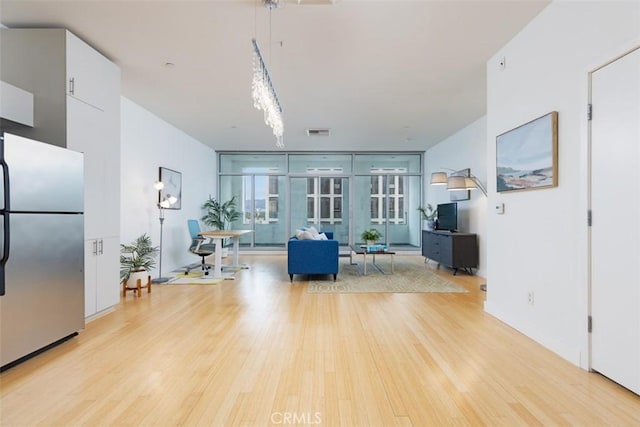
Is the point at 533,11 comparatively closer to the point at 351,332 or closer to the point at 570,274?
the point at 570,274

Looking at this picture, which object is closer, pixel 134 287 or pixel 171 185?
pixel 134 287

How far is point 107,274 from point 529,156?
14.3ft

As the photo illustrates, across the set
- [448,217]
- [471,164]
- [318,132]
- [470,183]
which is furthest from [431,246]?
[318,132]

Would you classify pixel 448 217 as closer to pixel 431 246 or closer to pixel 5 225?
pixel 431 246

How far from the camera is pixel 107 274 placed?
3518 mm

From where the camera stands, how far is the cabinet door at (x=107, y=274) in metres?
3.40

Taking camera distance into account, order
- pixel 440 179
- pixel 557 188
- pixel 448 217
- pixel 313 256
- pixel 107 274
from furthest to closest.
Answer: pixel 448 217 → pixel 440 179 → pixel 313 256 → pixel 107 274 → pixel 557 188

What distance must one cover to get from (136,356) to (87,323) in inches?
46.0

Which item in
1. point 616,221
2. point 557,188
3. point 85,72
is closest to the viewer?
point 616,221

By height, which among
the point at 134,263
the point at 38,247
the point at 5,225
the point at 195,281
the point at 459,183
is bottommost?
the point at 195,281

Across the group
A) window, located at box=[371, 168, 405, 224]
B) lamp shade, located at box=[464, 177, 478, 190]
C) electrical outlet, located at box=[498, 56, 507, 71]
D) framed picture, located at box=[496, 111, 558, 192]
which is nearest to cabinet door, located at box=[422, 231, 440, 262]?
lamp shade, located at box=[464, 177, 478, 190]

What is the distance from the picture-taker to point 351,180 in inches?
363

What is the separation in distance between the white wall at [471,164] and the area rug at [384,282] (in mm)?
1097

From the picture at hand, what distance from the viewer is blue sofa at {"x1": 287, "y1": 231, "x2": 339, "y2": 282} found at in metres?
5.27
